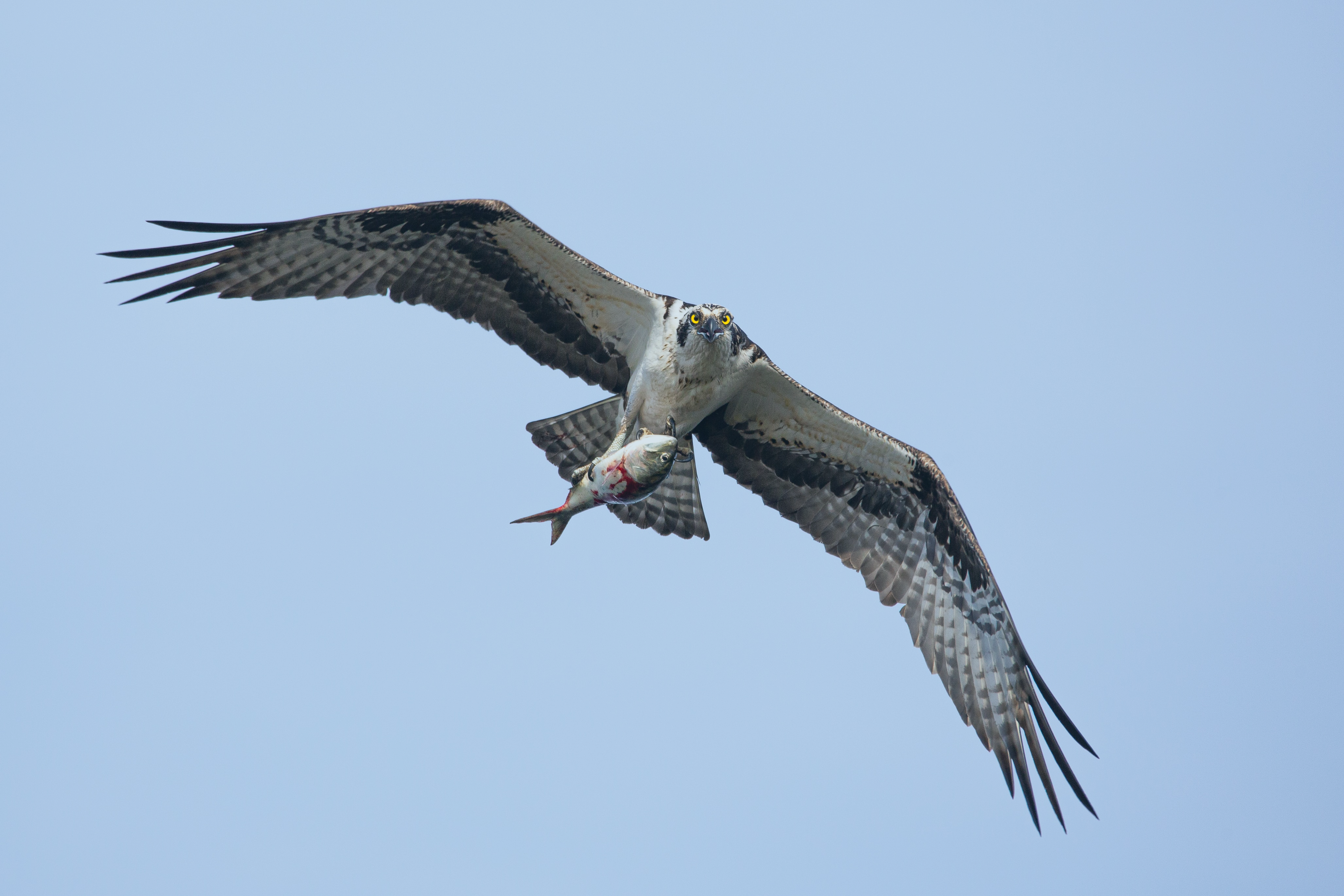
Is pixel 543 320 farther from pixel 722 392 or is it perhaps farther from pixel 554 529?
pixel 554 529

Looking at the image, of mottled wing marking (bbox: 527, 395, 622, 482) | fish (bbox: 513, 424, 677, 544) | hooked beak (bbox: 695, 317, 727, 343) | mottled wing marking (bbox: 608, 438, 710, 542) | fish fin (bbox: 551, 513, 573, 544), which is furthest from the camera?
mottled wing marking (bbox: 608, 438, 710, 542)

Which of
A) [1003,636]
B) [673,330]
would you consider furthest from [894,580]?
[673,330]

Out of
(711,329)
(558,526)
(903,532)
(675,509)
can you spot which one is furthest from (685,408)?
(903,532)

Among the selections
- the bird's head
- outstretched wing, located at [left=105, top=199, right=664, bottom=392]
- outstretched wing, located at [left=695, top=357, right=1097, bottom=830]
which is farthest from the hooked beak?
outstretched wing, located at [left=695, top=357, right=1097, bottom=830]

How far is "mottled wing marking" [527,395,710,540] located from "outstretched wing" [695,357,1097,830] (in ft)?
1.93

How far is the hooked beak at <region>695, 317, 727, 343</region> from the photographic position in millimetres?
10703

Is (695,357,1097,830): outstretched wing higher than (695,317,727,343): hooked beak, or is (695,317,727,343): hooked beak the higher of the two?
(695,317,727,343): hooked beak

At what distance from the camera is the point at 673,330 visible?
1098cm

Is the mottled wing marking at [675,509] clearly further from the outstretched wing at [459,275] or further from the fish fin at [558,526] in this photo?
the fish fin at [558,526]

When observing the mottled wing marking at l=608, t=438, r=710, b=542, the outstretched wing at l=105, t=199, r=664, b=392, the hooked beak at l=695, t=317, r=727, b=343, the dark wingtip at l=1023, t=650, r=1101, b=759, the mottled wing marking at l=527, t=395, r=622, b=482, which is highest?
the outstretched wing at l=105, t=199, r=664, b=392

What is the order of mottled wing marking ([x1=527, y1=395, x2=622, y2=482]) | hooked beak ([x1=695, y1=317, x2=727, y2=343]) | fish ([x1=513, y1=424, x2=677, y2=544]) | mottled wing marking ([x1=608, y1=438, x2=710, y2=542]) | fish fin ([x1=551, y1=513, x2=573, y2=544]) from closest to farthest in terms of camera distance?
fish ([x1=513, y1=424, x2=677, y2=544]), fish fin ([x1=551, y1=513, x2=573, y2=544]), hooked beak ([x1=695, y1=317, x2=727, y2=343]), mottled wing marking ([x1=527, y1=395, x2=622, y2=482]), mottled wing marking ([x1=608, y1=438, x2=710, y2=542])

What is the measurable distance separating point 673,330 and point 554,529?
227 centimetres

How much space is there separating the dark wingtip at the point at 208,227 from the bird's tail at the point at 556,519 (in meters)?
3.63

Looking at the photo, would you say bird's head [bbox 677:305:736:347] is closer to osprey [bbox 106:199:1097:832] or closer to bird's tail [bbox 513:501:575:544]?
osprey [bbox 106:199:1097:832]
